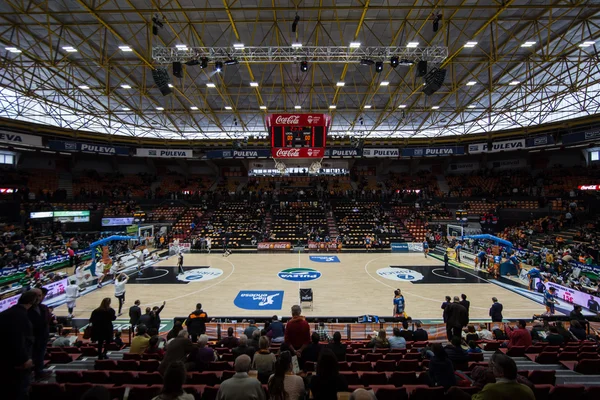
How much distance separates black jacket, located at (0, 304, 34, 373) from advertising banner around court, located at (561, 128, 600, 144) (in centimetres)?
3177

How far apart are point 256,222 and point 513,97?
26.5m

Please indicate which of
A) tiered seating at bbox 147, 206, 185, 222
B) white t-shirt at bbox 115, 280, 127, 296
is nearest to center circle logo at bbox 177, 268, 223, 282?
→ white t-shirt at bbox 115, 280, 127, 296

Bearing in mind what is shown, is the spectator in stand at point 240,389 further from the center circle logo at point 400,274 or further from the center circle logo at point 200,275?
the center circle logo at point 400,274

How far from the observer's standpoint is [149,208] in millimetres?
33344

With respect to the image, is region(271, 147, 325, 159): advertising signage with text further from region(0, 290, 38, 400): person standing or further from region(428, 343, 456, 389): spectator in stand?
region(0, 290, 38, 400): person standing

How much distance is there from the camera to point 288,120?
58.7 feet

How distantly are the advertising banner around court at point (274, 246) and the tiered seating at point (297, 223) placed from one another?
4.90 feet

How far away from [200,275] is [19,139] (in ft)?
64.2

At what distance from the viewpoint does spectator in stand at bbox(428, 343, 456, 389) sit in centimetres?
404

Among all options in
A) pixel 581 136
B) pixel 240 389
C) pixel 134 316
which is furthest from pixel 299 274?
pixel 581 136

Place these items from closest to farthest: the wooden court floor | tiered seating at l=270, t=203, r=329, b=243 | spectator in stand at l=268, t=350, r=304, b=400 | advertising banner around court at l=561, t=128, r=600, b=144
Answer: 1. spectator in stand at l=268, t=350, r=304, b=400
2. the wooden court floor
3. advertising banner around court at l=561, t=128, r=600, b=144
4. tiered seating at l=270, t=203, r=329, b=243

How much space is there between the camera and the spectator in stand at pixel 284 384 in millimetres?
2922

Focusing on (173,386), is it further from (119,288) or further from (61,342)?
(119,288)

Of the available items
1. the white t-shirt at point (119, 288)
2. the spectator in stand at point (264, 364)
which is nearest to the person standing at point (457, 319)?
the spectator in stand at point (264, 364)
